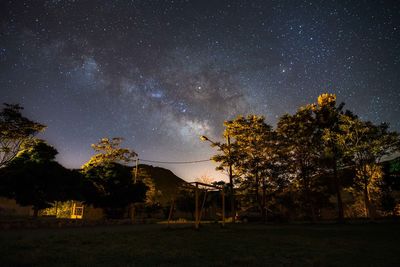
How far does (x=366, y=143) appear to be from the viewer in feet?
90.1

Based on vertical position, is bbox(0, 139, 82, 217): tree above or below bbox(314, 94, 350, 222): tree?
below

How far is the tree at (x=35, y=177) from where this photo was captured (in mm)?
20547

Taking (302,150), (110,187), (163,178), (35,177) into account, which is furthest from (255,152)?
(163,178)

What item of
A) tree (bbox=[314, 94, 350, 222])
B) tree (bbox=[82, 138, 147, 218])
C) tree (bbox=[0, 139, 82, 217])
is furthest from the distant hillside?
tree (bbox=[0, 139, 82, 217])

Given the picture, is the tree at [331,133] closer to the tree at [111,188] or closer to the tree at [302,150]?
the tree at [302,150]

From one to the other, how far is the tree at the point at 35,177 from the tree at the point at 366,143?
2778 centimetres

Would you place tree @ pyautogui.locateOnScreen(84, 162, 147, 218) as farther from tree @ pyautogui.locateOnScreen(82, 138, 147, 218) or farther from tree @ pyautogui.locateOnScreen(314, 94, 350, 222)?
tree @ pyautogui.locateOnScreen(314, 94, 350, 222)

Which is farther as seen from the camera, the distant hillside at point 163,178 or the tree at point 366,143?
the distant hillside at point 163,178

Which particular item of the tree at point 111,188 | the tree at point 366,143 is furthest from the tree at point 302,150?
the tree at point 111,188

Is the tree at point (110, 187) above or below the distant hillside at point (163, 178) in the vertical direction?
below

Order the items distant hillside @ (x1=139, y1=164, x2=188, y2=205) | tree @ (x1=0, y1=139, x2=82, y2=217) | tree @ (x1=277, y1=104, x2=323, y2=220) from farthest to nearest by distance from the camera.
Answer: distant hillside @ (x1=139, y1=164, x2=188, y2=205) → tree @ (x1=277, y1=104, x2=323, y2=220) → tree @ (x1=0, y1=139, x2=82, y2=217)

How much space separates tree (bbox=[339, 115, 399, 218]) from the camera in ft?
89.8

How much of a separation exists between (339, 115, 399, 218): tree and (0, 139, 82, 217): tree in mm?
27778

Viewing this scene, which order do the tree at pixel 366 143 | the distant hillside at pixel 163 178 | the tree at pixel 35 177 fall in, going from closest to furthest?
the tree at pixel 35 177 < the tree at pixel 366 143 < the distant hillside at pixel 163 178
